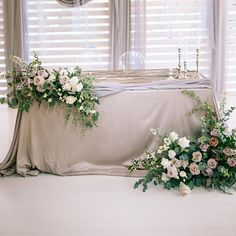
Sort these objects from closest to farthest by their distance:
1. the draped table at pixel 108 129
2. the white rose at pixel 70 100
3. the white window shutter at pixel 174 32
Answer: the white rose at pixel 70 100
the draped table at pixel 108 129
the white window shutter at pixel 174 32

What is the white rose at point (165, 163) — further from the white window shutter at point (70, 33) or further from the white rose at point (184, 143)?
the white window shutter at point (70, 33)

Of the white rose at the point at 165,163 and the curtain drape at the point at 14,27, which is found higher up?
the curtain drape at the point at 14,27

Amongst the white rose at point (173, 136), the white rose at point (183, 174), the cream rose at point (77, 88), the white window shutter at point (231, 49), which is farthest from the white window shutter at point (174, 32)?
the white rose at point (183, 174)

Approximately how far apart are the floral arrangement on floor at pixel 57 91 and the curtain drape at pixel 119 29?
2649mm

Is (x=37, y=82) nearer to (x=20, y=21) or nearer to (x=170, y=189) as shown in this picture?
(x=170, y=189)

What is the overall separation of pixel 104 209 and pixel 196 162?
793 millimetres

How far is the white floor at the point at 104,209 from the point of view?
2.33m

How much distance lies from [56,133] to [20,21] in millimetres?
2994

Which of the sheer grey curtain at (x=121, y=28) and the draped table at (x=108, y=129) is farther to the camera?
the sheer grey curtain at (x=121, y=28)

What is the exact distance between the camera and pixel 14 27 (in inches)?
223

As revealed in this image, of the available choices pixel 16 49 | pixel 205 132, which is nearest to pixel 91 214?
pixel 205 132

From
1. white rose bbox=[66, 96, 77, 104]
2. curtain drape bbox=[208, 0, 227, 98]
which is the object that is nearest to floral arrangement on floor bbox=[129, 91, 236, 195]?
white rose bbox=[66, 96, 77, 104]

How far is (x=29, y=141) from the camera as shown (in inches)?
129

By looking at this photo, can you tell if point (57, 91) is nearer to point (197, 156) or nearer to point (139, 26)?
point (197, 156)
